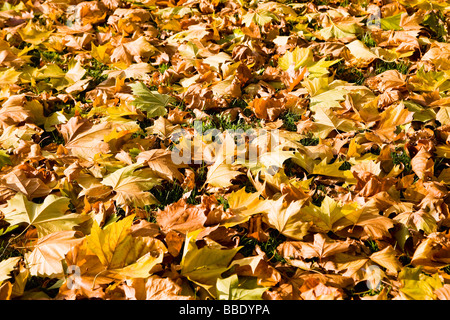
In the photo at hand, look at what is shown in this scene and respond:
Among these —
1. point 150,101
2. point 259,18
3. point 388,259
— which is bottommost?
point 388,259

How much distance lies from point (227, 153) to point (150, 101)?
2.09ft

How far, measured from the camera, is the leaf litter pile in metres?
1.55

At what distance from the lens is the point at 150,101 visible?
2.45m

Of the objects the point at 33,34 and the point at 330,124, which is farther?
the point at 33,34

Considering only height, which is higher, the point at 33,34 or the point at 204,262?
the point at 33,34

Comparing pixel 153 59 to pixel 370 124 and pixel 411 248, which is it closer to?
pixel 370 124

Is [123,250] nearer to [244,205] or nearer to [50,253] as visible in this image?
[50,253]

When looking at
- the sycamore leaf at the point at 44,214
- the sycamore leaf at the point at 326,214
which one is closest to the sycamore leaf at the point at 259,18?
the sycamore leaf at the point at 326,214

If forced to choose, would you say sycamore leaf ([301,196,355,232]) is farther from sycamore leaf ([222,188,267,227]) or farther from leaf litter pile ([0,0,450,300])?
sycamore leaf ([222,188,267,227])

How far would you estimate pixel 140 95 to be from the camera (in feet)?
7.99

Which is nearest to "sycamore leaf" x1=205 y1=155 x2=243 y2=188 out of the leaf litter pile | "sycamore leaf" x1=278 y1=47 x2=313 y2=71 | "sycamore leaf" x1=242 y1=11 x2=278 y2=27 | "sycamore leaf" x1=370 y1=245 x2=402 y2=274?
the leaf litter pile

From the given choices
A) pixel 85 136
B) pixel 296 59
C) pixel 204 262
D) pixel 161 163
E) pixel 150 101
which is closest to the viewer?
pixel 204 262

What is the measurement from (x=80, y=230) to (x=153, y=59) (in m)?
1.59

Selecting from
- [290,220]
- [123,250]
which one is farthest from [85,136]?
[290,220]
